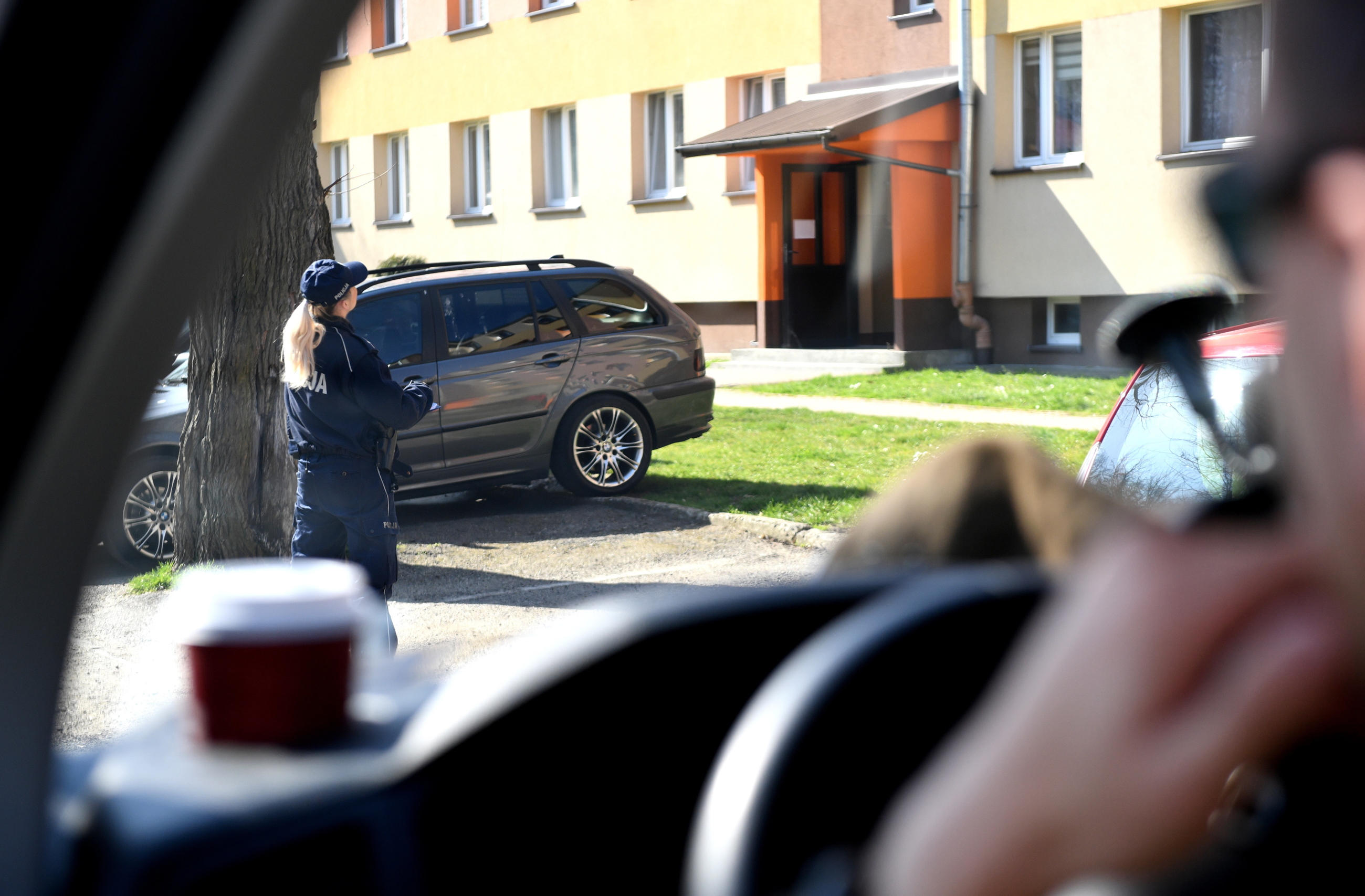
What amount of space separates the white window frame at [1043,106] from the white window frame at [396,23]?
42.6 feet

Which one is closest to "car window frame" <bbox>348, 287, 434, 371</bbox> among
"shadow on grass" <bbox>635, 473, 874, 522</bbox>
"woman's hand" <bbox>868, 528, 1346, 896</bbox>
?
"shadow on grass" <bbox>635, 473, 874, 522</bbox>

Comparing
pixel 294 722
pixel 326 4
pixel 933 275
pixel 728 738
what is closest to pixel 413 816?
pixel 294 722

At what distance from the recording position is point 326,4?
0.73m

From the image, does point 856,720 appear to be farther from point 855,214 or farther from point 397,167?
point 855,214

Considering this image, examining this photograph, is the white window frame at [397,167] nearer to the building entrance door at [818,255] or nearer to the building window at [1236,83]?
the building window at [1236,83]

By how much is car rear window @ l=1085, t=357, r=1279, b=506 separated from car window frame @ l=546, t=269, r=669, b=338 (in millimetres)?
5636

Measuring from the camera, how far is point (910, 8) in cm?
1619

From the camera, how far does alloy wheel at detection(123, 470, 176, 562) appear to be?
1306mm

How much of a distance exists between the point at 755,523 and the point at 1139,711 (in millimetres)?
1639

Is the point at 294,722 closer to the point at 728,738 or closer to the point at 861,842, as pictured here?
the point at 728,738

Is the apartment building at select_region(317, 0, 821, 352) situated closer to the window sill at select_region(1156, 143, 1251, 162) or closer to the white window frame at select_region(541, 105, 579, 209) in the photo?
the white window frame at select_region(541, 105, 579, 209)

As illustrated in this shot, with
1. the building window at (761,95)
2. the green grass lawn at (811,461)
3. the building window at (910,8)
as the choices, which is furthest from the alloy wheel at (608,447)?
the building window at (761,95)

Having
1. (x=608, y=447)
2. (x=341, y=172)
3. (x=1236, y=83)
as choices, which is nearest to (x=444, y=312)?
(x=608, y=447)

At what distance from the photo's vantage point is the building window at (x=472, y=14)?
114 cm
